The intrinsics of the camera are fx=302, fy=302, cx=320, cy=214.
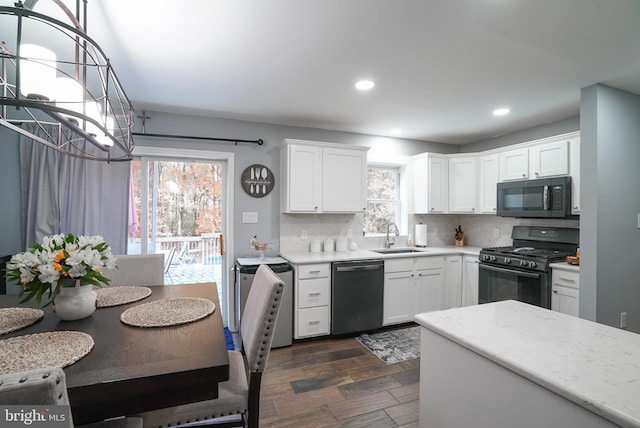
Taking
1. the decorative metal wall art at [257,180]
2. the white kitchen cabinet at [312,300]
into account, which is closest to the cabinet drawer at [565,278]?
the white kitchen cabinet at [312,300]

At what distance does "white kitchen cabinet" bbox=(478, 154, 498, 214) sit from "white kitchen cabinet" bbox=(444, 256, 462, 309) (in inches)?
30.2

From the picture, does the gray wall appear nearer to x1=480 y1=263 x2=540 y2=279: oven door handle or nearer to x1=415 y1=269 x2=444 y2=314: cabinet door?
x1=480 y1=263 x2=540 y2=279: oven door handle

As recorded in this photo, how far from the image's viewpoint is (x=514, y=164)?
3.65 m

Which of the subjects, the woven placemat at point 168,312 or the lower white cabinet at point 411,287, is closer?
the woven placemat at point 168,312

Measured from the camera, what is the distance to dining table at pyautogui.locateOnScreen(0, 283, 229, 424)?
3.13 ft

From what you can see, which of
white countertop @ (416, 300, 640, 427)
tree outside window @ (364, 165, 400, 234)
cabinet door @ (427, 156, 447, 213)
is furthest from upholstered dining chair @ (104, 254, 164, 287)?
cabinet door @ (427, 156, 447, 213)

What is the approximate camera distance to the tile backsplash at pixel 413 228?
3.78m

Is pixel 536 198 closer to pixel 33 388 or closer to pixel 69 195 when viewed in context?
pixel 33 388

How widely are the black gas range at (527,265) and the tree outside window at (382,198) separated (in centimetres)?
141

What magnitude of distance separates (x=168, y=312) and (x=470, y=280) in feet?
11.5

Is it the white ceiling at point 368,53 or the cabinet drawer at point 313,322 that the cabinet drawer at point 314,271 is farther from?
A: the white ceiling at point 368,53

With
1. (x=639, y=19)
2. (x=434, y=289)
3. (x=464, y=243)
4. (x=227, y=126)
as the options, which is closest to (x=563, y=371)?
(x=639, y=19)

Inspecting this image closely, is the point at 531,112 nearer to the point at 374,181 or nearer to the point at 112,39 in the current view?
the point at 374,181

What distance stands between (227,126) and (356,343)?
283cm
